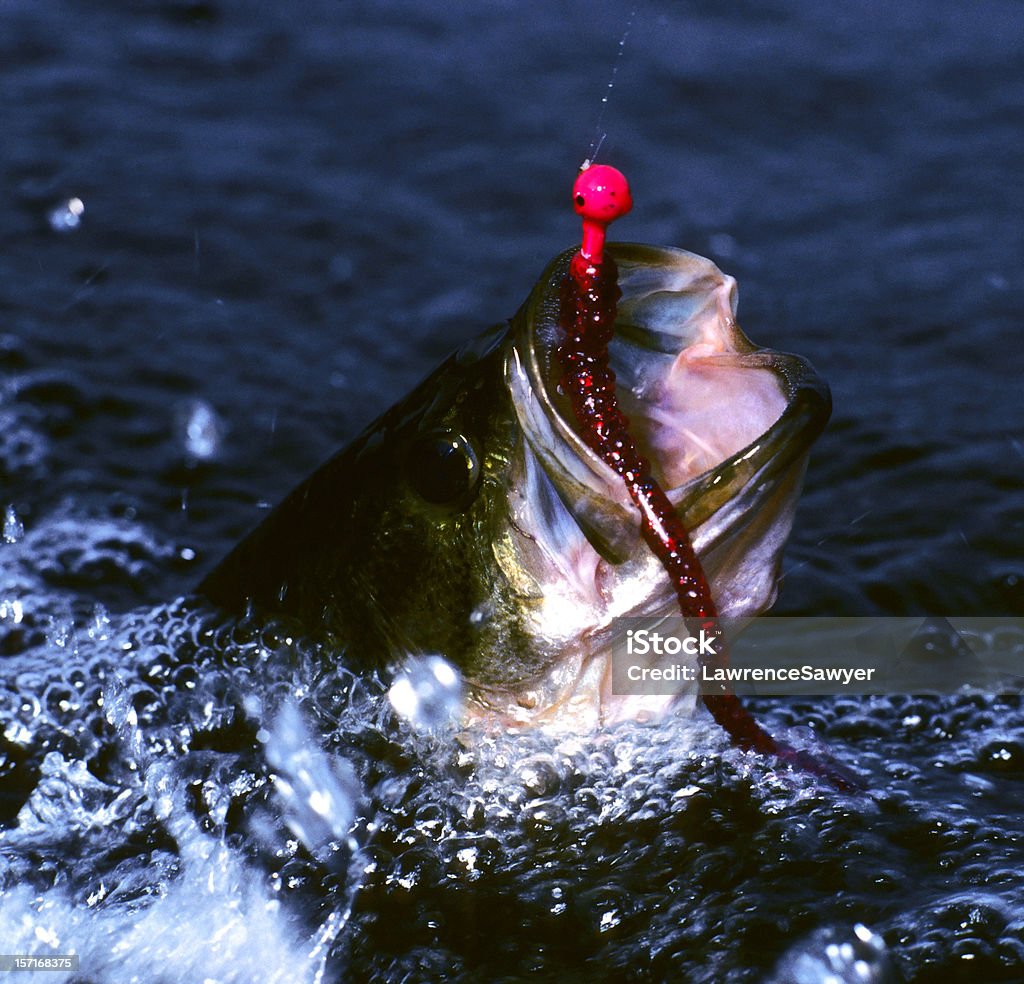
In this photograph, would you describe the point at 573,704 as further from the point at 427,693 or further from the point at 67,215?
the point at 67,215

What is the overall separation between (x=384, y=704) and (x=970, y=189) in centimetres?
338

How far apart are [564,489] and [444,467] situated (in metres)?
0.21

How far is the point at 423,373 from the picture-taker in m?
4.50

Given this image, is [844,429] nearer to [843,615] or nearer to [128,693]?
[843,615]

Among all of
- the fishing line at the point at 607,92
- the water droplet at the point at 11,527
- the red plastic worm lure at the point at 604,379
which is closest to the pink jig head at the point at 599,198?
the red plastic worm lure at the point at 604,379

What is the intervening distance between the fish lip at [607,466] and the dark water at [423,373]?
1.65 feet

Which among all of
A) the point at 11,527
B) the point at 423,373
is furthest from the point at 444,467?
the point at 423,373

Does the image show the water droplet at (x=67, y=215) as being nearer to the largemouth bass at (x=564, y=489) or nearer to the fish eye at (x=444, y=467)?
the largemouth bass at (x=564, y=489)

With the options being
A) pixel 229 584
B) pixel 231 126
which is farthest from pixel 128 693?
pixel 231 126

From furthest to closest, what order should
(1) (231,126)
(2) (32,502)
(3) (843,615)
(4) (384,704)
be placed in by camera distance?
1. (1) (231,126)
2. (2) (32,502)
3. (3) (843,615)
4. (4) (384,704)

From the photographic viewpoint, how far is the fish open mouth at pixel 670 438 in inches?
86.0

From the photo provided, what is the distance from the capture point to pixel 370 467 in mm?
2490

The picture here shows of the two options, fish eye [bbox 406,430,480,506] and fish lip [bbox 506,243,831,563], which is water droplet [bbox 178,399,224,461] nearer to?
fish eye [bbox 406,430,480,506]

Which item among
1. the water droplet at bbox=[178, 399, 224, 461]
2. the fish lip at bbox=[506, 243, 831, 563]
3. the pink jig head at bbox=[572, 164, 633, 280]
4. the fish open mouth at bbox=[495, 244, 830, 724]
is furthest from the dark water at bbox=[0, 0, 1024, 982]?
the pink jig head at bbox=[572, 164, 633, 280]
